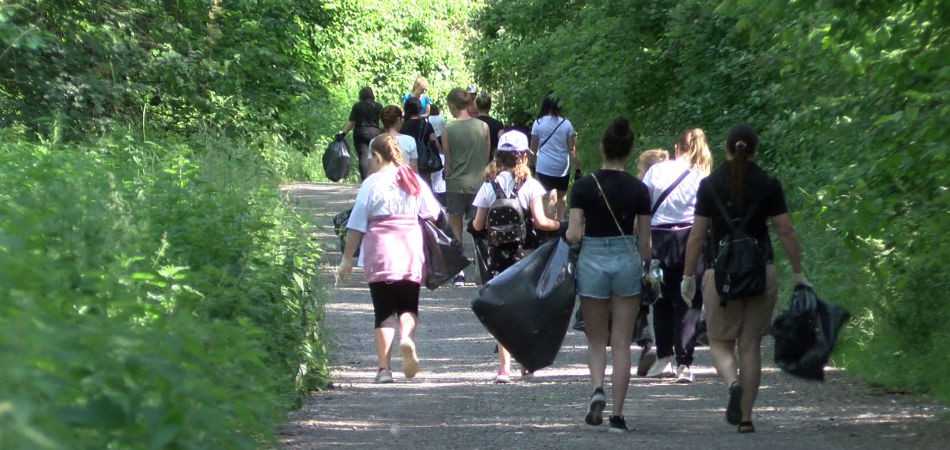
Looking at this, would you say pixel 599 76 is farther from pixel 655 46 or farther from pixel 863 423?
pixel 863 423

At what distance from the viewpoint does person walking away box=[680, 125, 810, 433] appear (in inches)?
296

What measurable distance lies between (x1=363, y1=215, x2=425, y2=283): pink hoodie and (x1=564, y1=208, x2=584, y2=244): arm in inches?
63.0

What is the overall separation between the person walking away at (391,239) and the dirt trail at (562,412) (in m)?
0.55

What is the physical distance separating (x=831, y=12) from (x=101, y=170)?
14.3 feet

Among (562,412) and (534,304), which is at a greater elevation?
(534,304)

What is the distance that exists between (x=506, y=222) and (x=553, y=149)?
500 centimetres

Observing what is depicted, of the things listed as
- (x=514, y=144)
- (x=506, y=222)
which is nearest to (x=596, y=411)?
(x=506, y=222)

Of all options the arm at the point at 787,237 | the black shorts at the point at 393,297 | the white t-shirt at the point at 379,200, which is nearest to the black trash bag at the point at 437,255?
the black shorts at the point at 393,297

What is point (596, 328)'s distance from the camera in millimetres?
7949

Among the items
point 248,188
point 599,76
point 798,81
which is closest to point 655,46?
point 599,76

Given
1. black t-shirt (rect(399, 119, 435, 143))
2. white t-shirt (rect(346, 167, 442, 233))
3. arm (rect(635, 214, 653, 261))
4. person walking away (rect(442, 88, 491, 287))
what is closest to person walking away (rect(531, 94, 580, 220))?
person walking away (rect(442, 88, 491, 287))

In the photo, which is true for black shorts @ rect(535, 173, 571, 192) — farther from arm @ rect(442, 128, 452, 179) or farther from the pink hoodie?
the pink hoodie

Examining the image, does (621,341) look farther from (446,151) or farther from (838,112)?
(446,151)

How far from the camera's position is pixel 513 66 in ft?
81.9
